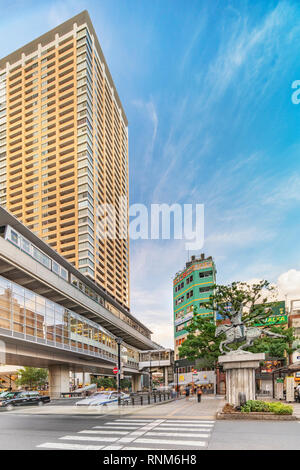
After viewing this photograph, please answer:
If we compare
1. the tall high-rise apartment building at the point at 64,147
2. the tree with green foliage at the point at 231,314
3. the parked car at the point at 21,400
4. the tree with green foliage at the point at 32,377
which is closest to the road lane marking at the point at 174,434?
the tree with green foliage at the point at 231,314

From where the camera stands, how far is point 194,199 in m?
35.6

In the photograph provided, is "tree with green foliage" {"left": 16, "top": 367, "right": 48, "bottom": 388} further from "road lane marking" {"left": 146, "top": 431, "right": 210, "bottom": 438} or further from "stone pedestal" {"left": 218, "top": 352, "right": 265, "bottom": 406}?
"road lane marking" {"left": 146, "top": 431, "right": 210, "bottom": 438}

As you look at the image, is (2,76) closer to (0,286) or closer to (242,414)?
(0,286)

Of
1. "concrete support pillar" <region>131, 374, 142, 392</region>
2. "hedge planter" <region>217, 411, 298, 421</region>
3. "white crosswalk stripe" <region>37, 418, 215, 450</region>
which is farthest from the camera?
"concrete support pillar" <region>131, 374, 142, 392</region>

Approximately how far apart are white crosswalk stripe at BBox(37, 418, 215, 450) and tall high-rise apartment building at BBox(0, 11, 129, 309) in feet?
236

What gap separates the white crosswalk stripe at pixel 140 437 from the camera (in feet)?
39.2

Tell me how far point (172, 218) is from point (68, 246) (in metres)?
65.3

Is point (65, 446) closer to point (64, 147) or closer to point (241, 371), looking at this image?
point (241, 371)

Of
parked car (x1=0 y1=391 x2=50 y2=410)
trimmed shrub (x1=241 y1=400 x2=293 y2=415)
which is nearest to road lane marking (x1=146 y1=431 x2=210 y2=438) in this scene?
trimmed shrub (x1=241 y1=400 x2=293 y2=415)

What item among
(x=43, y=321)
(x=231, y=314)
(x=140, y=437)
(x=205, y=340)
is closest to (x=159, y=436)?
(x=140, y=437)

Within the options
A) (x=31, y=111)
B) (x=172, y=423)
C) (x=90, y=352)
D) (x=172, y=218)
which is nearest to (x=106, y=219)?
(x=31, y=111)

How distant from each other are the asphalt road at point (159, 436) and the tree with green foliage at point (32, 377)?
183 feet

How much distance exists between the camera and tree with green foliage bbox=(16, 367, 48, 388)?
68.7 m

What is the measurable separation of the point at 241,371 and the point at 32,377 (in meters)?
57.0
